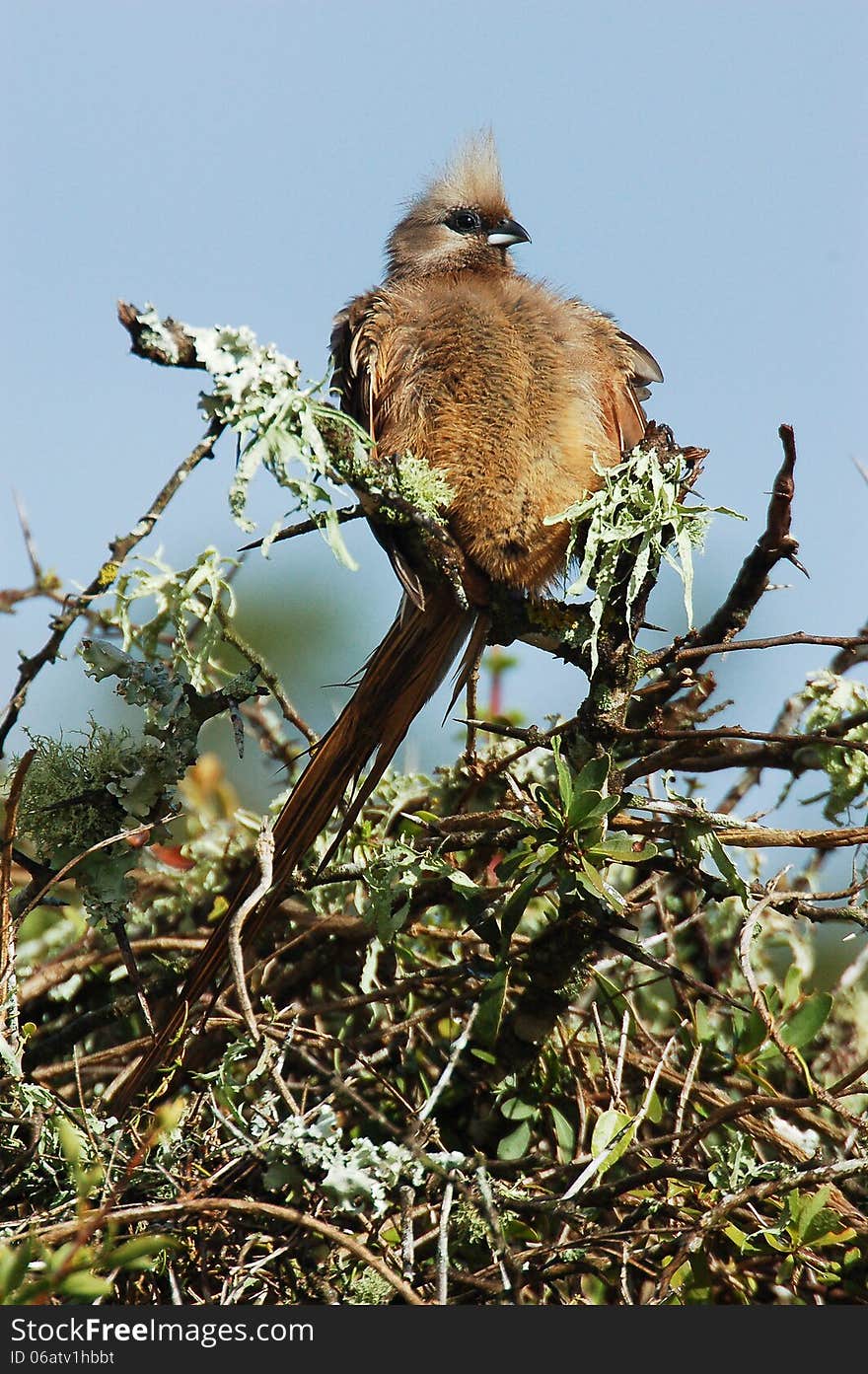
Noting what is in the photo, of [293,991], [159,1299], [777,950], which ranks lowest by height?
[159,1299]

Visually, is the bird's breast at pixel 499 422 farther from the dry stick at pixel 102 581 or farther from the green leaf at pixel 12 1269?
the green leaf at pixel 12 1269

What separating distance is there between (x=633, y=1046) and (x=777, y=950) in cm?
59

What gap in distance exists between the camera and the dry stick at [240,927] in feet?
5.02

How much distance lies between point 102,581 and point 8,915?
0.55 meters

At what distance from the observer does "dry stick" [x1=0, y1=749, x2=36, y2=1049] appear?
5.46ft

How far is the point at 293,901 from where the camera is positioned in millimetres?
2301

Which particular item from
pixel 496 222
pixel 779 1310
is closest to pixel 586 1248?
pixel 779 1310

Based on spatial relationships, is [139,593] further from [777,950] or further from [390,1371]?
[777,950]

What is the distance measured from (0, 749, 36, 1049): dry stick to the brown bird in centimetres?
22

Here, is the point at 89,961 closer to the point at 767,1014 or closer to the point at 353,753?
the point at 353,753

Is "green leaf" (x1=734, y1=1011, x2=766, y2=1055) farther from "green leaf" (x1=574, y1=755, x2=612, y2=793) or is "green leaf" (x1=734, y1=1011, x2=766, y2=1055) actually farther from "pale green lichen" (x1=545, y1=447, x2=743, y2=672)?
"pale green lichen" (x1=545, y1=447, x2=743, y2=672)

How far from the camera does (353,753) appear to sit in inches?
76.5

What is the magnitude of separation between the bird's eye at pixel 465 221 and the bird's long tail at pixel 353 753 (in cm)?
138

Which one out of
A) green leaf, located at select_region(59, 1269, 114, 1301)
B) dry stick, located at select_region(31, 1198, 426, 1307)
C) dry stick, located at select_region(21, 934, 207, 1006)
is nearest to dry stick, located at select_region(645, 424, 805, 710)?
dry stick, located at select_region(31, 1198, 426, 1307)
